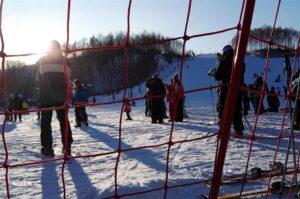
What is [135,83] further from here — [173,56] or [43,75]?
[43,75]

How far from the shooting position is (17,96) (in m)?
15.5

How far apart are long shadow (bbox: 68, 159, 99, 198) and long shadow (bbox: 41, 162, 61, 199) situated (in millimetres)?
163

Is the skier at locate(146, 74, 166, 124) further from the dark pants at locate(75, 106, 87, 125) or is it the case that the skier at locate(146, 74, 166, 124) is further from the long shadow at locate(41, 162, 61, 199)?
the long shadow at locate(41, 162, 61, 199)

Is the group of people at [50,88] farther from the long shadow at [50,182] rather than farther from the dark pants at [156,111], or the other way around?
the dark pants at [156,111]

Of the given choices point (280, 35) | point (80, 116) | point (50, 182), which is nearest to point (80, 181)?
point (50, 182)

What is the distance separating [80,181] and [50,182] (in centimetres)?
28

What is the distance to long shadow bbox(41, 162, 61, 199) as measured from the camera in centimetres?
341

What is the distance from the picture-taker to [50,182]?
3818 millimetres

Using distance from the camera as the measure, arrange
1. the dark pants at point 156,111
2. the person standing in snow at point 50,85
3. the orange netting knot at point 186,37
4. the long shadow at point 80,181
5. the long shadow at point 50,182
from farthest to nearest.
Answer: the dark pants at point 156,111 < the person standing in snow at point 50,85 < the long shadow at point 50,182 < the long shadow at point 80,181 < the orange netting knot at point 186,37

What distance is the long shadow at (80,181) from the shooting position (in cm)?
331

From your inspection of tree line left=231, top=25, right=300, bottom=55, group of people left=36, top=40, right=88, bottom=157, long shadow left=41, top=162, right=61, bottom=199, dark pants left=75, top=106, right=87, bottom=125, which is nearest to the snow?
long shadow left=41, top=162, right=61, bottom=199

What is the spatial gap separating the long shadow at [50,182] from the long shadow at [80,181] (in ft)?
0.53

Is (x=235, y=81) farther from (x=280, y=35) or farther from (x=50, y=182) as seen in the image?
(x=280, y=35)

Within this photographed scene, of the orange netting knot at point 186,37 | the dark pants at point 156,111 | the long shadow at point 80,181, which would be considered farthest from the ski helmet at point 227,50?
the dark pants at point 156,111
